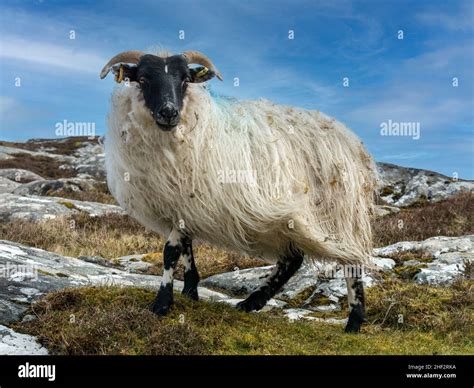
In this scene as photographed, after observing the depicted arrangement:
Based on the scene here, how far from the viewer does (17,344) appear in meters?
5.39

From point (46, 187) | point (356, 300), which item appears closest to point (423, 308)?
point (356, 300)

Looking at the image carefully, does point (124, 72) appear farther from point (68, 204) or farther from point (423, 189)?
point (423, 189)

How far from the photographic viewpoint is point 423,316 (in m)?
8.30

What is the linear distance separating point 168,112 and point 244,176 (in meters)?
1.49

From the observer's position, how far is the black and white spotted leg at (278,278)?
8117 mm

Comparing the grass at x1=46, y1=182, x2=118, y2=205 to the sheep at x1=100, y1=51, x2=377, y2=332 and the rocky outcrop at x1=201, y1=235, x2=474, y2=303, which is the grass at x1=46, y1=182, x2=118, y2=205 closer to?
the rocky outcrop at x1=201, y1=235, x2=474, y2=303

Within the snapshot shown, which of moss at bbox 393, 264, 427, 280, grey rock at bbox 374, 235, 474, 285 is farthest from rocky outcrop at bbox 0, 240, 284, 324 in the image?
grey rock at bbox 374, 235, 474, 285

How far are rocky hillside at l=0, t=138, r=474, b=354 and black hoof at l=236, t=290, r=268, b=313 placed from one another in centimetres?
29

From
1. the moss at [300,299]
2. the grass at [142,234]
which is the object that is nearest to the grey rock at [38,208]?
the grass at [142,234]

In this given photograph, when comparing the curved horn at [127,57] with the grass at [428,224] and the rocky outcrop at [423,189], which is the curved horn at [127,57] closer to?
the grass at [428,224]

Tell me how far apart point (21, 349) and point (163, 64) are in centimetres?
368

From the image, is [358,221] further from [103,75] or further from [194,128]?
[103,75]

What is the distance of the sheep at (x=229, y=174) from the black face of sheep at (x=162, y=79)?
0.5 inches

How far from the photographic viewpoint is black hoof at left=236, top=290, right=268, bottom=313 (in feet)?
26.0
